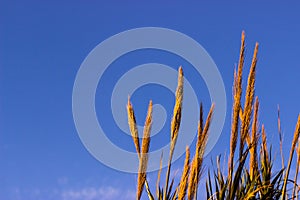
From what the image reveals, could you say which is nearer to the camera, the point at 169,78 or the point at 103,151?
the point at 103,151

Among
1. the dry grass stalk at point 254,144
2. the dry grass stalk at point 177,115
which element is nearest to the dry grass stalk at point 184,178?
the dry grass stalk at point 177,115

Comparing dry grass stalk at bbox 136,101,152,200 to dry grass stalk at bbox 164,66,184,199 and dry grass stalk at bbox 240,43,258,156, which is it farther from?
dry grass stalk at bbox 240,43,258,156

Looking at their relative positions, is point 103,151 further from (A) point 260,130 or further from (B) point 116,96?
(A) point 260,130

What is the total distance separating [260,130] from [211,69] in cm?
62

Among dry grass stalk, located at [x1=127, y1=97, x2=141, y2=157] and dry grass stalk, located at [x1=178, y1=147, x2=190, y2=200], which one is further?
dry grass stalk, located at [x1=127, y1=97, x2=141, y2=157]

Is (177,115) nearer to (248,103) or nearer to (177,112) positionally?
(177,112)

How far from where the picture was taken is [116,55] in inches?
173

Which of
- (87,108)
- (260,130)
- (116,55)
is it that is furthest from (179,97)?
(116,55)

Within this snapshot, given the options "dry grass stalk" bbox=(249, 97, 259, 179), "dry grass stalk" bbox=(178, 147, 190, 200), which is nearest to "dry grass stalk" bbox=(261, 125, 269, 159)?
"dry grass stalk" bbox=(249, 97, 259, 179)

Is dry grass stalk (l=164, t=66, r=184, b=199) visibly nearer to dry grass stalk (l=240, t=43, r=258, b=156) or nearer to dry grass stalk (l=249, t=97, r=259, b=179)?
dry grass stalk (l=240, t=43, r=258, b=156)

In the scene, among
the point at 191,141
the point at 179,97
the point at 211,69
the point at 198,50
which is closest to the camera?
the point at 179,97

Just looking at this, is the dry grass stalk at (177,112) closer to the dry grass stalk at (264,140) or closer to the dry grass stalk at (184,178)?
the dry grass stalk at (184,178)

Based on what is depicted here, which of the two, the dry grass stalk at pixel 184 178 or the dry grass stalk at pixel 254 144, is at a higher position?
the dry grass stalk at pixel 254 144

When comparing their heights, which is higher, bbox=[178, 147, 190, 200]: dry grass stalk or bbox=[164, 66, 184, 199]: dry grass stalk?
bbox=[164, 66, 184, 199]: dry grass stalk
